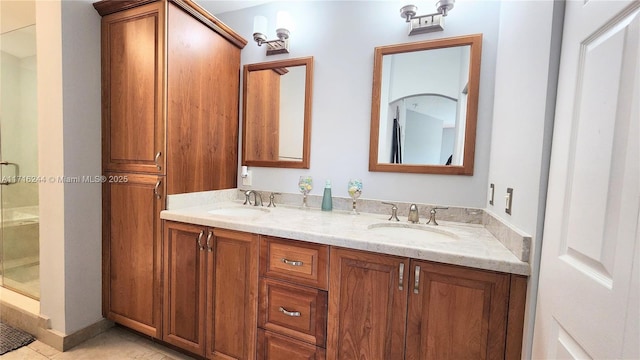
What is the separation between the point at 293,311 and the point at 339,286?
286 mm

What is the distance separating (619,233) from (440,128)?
1128 mm

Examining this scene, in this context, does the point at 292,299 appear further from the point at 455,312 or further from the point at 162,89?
the point at 162,89

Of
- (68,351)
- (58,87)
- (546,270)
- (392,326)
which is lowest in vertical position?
(68,351)

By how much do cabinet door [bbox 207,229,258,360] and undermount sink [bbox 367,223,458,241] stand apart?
68cm

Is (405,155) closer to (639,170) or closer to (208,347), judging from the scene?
(639,170)

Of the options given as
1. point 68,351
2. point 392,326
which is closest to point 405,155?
point 392,326

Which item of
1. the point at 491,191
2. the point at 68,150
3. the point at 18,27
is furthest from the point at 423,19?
the point at 18,27

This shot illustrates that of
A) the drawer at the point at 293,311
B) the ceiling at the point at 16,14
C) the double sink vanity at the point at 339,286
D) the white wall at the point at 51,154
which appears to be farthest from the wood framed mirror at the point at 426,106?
the ceiling at the point at 16,14

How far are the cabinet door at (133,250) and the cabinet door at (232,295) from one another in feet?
1.41

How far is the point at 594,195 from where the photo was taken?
2.03 ft

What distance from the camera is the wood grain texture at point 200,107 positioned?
1.61 m

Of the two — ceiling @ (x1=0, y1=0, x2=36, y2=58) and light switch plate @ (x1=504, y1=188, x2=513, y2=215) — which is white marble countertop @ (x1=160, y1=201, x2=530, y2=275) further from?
ceiling @ (x1=0, y1=0, x2=36, y2=58)

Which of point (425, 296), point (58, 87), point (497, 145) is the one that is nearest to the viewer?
point (425, 296)

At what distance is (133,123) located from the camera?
5.46 ft
